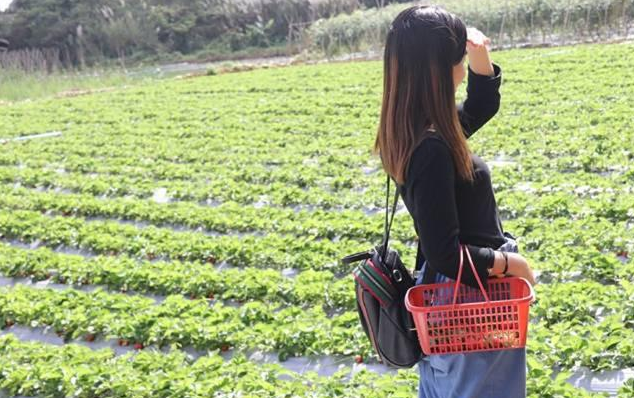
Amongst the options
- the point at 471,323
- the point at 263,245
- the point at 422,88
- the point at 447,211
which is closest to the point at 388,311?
the point at 471,323

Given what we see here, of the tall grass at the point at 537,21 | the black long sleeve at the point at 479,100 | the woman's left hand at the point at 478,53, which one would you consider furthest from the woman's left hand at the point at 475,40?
the tall grass at the point at 537,21

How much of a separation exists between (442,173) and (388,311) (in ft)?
1.61

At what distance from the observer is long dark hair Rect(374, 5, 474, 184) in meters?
2.20

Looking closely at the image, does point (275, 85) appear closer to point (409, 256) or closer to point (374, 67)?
point (374, 67)

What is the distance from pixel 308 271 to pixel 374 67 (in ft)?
51.4

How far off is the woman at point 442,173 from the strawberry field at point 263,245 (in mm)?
1598

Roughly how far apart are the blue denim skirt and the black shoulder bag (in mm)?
99

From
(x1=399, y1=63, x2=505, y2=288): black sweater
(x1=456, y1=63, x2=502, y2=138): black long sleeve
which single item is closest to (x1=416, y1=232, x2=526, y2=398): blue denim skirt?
(x1=399, y1=63, x2=505, y2=288): black sweater

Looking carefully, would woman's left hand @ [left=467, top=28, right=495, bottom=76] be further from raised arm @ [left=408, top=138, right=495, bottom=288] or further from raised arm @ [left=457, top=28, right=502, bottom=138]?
raised arm @ [left=408, top=138, right=495, bottom=288]

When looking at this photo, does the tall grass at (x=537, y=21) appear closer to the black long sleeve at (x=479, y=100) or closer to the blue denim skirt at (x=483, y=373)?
the black long sleeve at (x=479, y=100)

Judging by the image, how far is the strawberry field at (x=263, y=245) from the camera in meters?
4.48

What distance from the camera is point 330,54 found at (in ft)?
89.8

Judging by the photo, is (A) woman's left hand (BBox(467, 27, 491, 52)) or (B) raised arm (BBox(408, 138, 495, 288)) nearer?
(B) raised arm (BBox(408, 138, 495, 288))

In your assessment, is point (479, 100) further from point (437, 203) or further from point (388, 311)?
point (388, 311)
